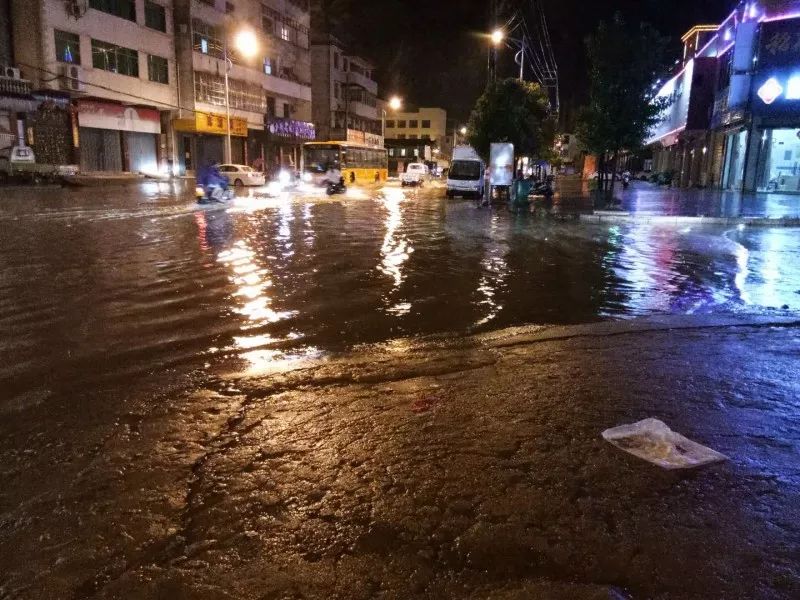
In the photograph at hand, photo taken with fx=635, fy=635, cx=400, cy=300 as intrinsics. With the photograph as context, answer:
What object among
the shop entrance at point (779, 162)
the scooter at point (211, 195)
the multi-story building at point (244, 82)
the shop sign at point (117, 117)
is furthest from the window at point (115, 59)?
the shop entrance at point (779, 162)

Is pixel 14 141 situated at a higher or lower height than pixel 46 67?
lower

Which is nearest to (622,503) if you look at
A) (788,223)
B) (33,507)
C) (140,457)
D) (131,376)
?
(140,457)

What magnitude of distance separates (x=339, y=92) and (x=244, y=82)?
2302 cm

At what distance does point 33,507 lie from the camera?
Result: 3355mm

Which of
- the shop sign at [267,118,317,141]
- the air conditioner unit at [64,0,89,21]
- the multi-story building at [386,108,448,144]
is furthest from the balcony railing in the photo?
the multi-story building at [386,108,448,144]

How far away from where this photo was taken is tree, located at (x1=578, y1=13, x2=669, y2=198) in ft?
92.6

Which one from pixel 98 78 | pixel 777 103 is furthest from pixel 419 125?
pixel 777 103

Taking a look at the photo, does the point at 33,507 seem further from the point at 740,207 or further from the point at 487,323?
the point at 740,207

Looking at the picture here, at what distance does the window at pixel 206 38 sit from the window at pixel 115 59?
6.10 meters

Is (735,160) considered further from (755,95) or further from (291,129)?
(291,129)

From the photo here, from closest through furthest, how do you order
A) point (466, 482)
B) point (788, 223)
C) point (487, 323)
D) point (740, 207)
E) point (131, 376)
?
point (466, 482) → point (131, 376) → point (487, 323) → point (788, 223) → point (740, 207)

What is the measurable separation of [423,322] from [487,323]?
2.44 ft

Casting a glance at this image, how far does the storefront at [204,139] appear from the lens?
46.1m

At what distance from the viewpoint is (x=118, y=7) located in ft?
129
